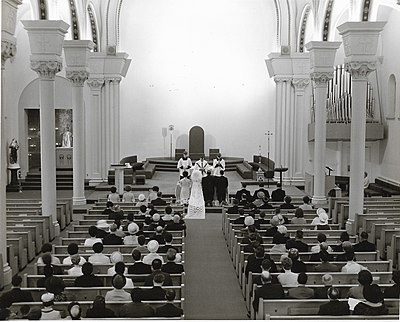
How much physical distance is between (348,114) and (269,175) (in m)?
4.91

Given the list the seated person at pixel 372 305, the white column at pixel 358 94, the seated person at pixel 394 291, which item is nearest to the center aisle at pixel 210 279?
the seated person at pixel 394 291

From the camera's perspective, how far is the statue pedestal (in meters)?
25.1

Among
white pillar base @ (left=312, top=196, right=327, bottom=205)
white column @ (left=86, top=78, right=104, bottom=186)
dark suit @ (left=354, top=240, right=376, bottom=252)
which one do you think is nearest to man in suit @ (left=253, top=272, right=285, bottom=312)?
dark suit @ (left=354, top=240, right=376, bottom=252)

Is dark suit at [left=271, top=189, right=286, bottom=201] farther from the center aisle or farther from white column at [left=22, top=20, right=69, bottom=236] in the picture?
white column at [left=22, top=20, right=69, bottom=236]

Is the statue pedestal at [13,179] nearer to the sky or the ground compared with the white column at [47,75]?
nearer to the ground

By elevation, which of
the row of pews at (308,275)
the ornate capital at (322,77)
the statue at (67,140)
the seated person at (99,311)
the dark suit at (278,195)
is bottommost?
the row of pews at (308,275)

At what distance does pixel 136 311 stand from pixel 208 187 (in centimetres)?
1318

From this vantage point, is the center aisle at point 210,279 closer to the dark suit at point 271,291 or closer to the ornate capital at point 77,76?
the dark suit at point 271,291

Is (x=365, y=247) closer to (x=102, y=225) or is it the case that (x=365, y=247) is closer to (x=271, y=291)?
(x=271, y=291)

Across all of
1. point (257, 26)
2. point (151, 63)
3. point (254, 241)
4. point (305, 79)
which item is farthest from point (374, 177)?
point (254, 241)

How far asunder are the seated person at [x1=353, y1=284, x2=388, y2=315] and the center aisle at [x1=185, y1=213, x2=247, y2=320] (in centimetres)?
314

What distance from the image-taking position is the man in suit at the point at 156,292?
787 cm

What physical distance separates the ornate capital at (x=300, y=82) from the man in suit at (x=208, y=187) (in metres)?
7.87

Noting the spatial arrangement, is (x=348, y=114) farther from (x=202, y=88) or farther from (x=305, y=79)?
(x=202, y=88)
